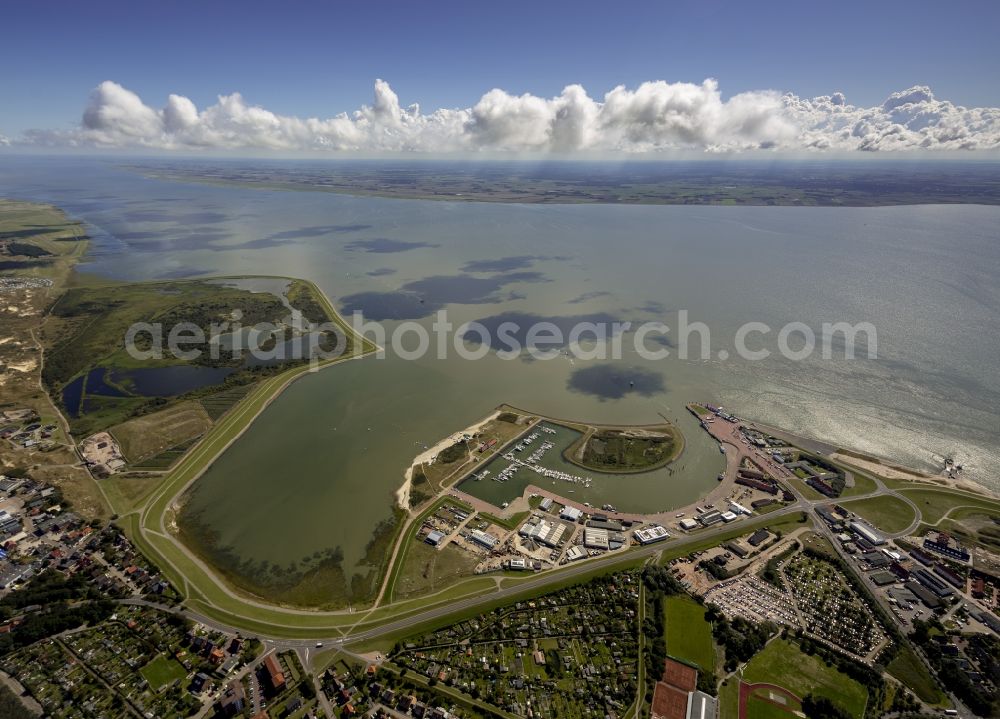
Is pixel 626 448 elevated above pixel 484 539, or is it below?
above

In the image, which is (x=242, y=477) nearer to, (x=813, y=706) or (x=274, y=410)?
(x=274, y=410)

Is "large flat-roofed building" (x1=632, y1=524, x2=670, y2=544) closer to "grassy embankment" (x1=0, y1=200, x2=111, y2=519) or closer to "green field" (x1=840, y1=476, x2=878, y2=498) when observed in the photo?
"green field" (x1=840, y1=476, x2=878, y2=498)

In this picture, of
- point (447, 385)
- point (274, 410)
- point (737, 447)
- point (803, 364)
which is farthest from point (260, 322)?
point (803, 364)

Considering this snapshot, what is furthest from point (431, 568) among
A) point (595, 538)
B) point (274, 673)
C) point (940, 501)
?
point (940, 501)

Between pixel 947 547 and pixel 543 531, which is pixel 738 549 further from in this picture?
pixel 947 547

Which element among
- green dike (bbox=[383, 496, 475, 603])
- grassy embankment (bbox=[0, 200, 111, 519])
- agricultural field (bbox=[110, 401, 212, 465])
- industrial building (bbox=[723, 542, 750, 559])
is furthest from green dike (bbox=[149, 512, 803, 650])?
agricultural field (bbox=[110, 401, 212, 465])

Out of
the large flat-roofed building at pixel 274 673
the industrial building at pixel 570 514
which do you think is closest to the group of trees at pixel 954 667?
the industrial building at pixel 570 514
